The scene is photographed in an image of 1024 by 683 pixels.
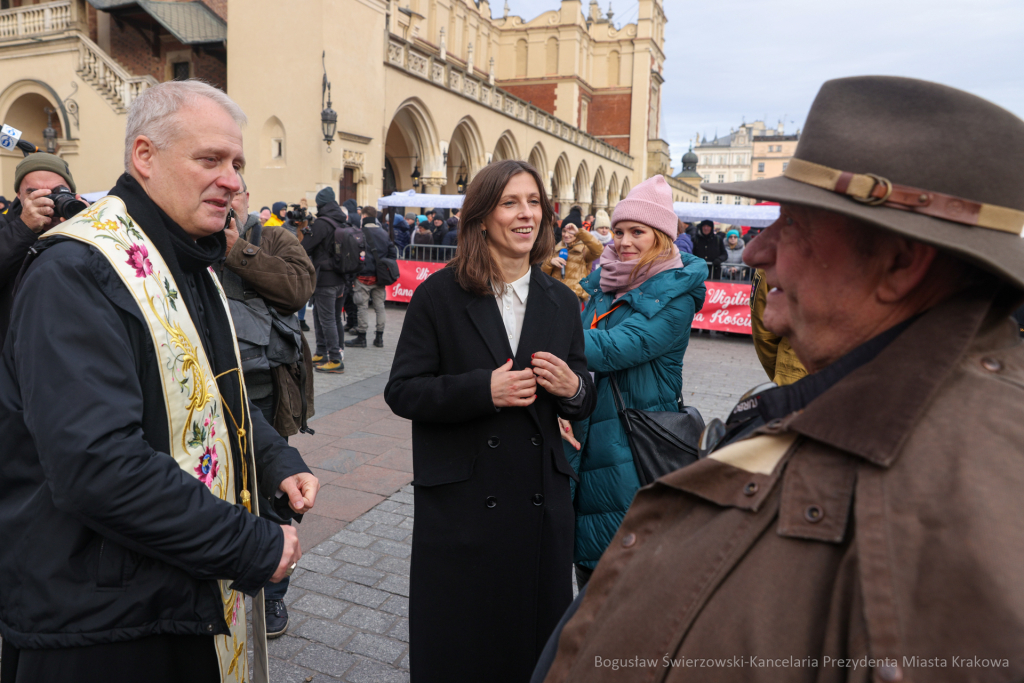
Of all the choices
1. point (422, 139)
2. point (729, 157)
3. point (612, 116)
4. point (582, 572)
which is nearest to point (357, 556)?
point (582, 572)

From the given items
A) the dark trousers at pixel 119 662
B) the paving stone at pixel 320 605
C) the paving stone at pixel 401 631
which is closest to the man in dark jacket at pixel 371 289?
the paving stone at pixel 320 605

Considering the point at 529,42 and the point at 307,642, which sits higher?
the point at 529,42

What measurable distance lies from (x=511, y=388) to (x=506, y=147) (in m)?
29.3

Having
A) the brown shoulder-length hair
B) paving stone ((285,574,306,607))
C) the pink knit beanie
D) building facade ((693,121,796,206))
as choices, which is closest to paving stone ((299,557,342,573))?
paving stone ((285,574,306,607))

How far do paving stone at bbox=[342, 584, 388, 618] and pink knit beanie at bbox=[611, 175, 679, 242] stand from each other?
217 cm

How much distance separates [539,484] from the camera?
90.6 inches

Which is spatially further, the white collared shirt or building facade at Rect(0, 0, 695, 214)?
building facade at Rect(0, 0, 695, 214)

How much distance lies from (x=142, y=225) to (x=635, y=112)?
5143 centimetres

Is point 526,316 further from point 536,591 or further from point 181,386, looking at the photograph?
point 181,386

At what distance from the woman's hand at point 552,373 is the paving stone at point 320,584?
6.14ft

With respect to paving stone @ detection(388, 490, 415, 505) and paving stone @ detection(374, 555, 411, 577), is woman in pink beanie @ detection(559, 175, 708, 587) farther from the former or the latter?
paving stone @ detection(388, 490, 415, 505)

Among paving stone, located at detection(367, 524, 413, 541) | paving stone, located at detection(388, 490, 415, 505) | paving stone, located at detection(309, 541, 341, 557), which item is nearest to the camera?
paving stone, located at detection(309, 541, 341, 557)

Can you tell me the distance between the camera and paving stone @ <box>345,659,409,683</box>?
2.76m

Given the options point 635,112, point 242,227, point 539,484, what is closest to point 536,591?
point 539,484
